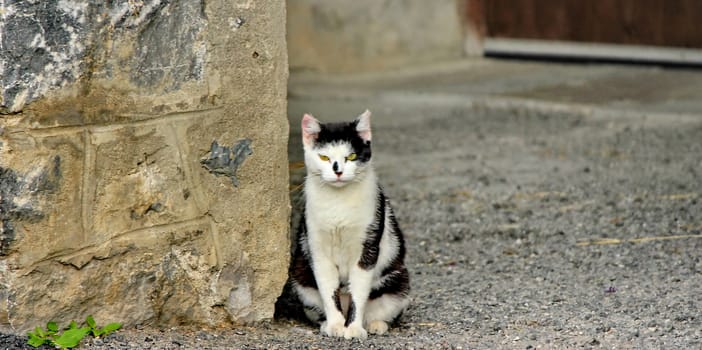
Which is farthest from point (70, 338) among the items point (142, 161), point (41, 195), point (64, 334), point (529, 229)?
point (529, 229)

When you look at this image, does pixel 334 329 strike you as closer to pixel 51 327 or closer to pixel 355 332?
pixel 355 332

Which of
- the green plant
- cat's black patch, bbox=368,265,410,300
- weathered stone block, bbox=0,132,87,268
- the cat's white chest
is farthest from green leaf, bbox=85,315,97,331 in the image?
cat's black patch, bbox=368,265,410,300

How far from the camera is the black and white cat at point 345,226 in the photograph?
384cm

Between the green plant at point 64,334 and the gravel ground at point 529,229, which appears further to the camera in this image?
the gravel ground at point 529,229

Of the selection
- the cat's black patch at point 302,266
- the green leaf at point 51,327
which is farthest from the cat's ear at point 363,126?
the green leaf at point 51,327

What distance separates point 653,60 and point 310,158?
5671mm

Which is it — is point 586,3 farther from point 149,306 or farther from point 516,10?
point 149,306

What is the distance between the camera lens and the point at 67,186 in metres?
3.47

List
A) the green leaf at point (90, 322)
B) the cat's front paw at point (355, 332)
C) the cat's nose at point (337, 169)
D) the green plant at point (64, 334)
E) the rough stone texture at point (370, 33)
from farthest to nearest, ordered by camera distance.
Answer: the rough stone texture at point (370, 33)
the cat's front paw at point (355, 332)
the cat's nose at point (337, 169)
the green leaf at point (90, 322)
the green plant at point (64, 334)

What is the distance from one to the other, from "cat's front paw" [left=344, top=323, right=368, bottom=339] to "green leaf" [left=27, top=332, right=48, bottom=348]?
3.32ft

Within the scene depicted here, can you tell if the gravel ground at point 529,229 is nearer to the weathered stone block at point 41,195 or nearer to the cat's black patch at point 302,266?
the cat's black patch at point 302,266

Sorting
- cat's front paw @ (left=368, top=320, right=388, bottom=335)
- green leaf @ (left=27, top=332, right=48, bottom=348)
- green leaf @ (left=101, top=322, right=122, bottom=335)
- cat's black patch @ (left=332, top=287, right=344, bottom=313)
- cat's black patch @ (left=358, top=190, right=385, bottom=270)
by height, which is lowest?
cat's front paw @ (left=368, top=320, right=388, bottom=335)

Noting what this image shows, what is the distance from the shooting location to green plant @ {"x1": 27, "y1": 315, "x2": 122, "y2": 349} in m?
3.46

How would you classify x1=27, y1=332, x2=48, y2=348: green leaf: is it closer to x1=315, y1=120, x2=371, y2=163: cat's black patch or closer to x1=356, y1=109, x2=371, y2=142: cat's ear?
x1=315, y1=120, x2=371, y2=163: cat's black patch
